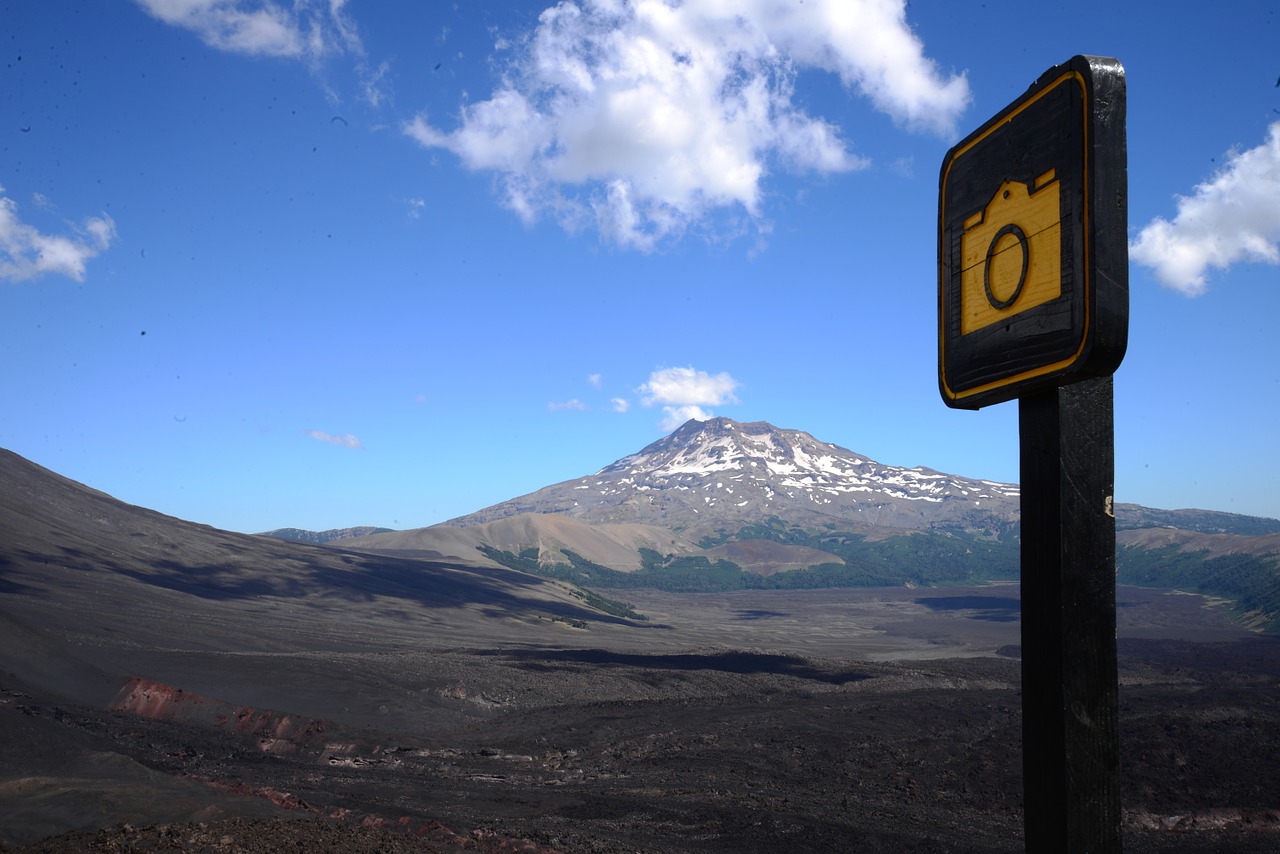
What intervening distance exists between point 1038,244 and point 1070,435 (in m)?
0.43

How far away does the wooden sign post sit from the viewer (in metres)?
1.73

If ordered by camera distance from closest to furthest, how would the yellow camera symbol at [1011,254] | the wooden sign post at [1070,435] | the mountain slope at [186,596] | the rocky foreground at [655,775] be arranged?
the wooden sign post at [1070,435]
the yellow camera symbol at [1011,254]
the rocky foreground at [655,775]
the mountain slope at [186,596]

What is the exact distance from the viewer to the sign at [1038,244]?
5.76 feet

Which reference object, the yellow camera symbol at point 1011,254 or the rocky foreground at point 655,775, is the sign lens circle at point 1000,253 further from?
the rocky foreground at point 655,775

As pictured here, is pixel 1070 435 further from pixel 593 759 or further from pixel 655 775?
pixel 593 759

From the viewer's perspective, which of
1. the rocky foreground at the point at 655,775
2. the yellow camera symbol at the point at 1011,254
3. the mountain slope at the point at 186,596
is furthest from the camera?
the mountain slope at the point at 186,596

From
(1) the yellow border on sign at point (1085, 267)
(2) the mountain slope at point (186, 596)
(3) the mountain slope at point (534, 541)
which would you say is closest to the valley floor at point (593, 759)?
(2) the mountain slope at point (186, 596)

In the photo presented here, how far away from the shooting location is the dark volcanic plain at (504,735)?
14820 mm

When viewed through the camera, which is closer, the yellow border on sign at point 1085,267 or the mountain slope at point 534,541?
the yellow border on sign at point 1085,267

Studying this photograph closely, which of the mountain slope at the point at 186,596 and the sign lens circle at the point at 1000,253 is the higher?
the sign lens circle at the point at 1000,253

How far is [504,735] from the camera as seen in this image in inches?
1174

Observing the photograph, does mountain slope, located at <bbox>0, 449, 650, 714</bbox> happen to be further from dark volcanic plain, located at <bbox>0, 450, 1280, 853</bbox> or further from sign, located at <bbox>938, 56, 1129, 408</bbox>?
sign, located at <bbox>938, 56, 1129, 408</bbox>

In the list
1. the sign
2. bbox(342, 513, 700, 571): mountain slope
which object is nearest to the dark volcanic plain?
the sign

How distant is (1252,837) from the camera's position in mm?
18797
